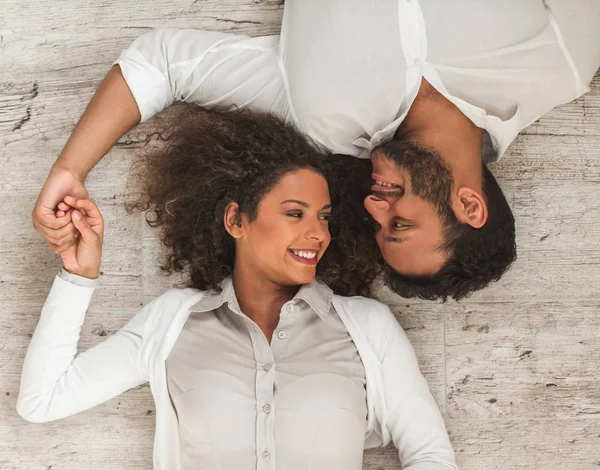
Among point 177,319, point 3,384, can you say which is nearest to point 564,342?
point 177,319

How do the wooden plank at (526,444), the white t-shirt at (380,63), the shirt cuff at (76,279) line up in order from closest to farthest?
1. the white t-shirt at (380,63)
2. the shirt cuff at (76,279)
3. the wooden plank at (526,444)

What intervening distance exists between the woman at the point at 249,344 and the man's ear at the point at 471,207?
359 mm

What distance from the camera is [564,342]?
79.2 inches

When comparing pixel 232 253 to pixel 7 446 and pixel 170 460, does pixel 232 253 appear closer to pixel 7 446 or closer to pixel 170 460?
pixel 170 460

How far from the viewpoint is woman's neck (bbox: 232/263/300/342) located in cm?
184

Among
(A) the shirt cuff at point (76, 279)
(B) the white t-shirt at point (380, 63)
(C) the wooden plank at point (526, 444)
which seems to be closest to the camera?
(B) the white t-shirt at point (380, 63)

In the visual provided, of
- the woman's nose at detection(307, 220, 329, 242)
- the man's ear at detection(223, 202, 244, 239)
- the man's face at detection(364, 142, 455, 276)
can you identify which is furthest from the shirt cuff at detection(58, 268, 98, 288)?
the man's face at detection(364, 142, 455, 276)

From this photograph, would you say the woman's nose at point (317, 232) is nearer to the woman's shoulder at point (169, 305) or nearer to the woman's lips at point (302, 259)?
the woman's lips at point (302, 259)

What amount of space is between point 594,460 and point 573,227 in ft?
2.37

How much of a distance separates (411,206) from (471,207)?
16 cm

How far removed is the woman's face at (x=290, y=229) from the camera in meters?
1.73

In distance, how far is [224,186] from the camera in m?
1.87

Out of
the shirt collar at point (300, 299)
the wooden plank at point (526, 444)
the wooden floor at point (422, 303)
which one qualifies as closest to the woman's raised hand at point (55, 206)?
the wooden floor at point (422, 303)

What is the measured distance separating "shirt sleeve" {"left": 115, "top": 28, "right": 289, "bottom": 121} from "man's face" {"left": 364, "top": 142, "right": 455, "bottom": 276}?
37 centimetres
